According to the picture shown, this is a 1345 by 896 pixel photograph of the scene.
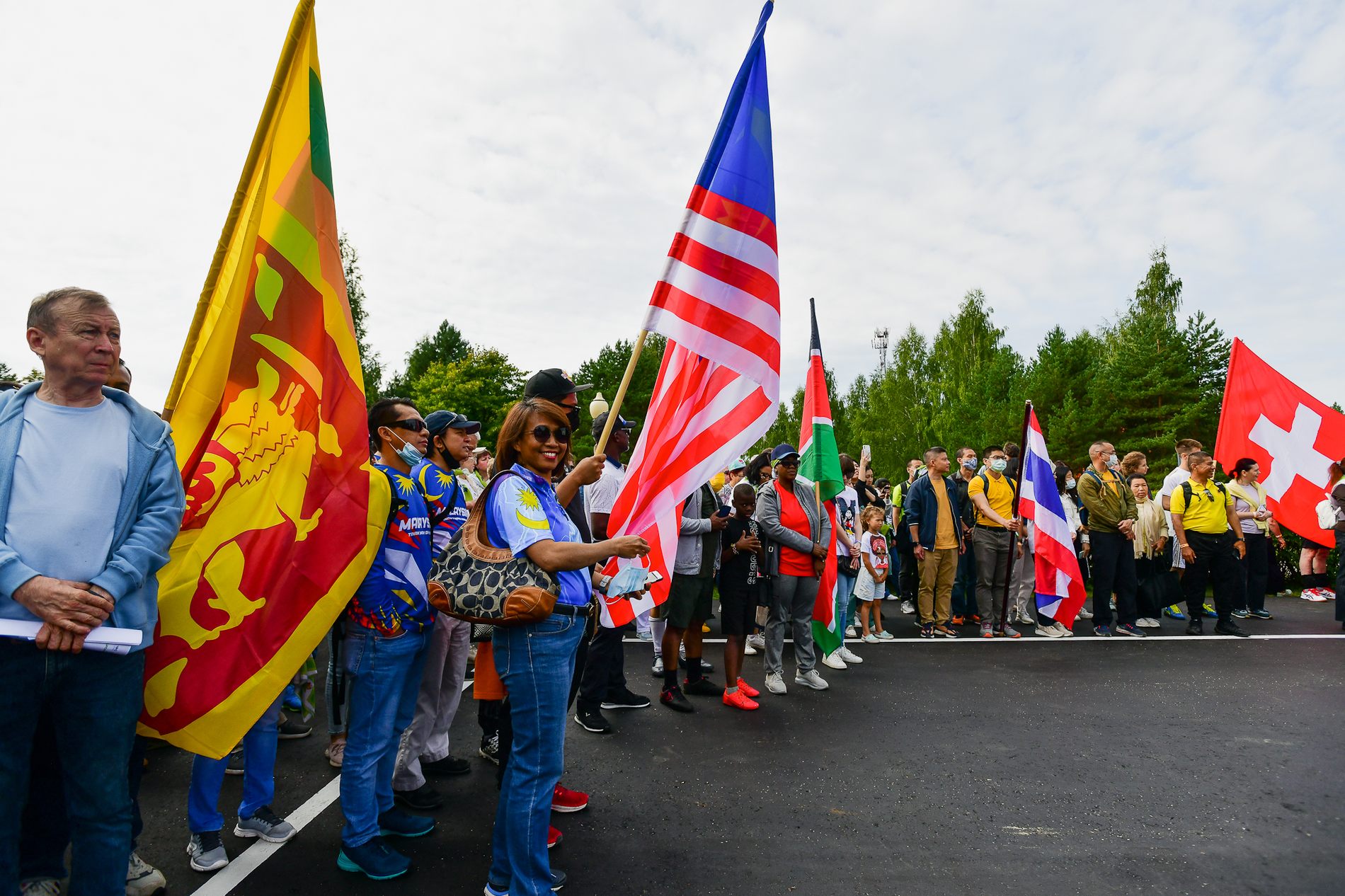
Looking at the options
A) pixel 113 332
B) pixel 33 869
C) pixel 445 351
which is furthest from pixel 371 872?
pixel 445 351

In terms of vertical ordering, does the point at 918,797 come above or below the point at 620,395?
below

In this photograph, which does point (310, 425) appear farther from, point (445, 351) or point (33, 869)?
point (445, 351)

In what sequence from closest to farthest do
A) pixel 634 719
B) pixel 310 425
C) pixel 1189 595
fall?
1. pixel 310 425
2. pixel 634 719
3. pixel 1189 595

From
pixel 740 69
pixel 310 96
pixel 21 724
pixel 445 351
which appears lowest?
pixel 21 724

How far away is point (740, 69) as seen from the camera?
3.97m

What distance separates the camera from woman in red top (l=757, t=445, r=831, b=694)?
618cm

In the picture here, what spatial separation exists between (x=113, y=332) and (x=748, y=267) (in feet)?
9.06

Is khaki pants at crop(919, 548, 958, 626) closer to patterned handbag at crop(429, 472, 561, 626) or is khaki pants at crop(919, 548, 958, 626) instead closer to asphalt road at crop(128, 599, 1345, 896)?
asphalt road at crop(128, 599, 1345, 896)

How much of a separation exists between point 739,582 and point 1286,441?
358 inches

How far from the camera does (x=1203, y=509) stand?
8945 mm

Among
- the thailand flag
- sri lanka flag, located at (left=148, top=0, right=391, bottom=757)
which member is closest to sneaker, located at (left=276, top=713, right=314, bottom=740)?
sri lanka flag, located at (left=148, top=0, right=391, bottom=757)

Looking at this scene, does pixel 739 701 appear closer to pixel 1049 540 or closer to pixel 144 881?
pixel 144 881

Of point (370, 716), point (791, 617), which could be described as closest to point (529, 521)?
point (370, 716)

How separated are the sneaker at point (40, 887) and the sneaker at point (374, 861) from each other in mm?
977
